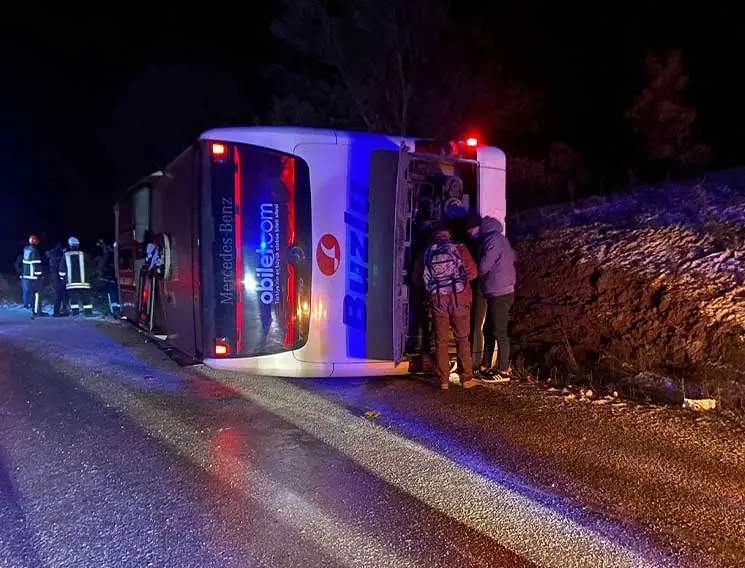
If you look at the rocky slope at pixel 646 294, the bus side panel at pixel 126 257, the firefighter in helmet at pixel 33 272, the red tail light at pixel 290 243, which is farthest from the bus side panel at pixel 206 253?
the firefighter in helmet at pixel 33 272

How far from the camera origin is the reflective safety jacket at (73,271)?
1321 cm

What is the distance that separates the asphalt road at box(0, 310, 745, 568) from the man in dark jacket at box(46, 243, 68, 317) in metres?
8.01

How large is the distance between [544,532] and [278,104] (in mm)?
15044

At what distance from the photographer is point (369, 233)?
5.82m

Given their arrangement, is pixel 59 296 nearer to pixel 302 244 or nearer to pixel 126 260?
pixel 126 260

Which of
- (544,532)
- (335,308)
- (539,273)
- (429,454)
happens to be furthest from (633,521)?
(539,273)

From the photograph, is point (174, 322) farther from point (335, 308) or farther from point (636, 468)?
point (636, 468)

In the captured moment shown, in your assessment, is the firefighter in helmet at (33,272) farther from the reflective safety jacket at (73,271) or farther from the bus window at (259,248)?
the bus window at (259,248)

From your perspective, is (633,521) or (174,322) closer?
(633,521)

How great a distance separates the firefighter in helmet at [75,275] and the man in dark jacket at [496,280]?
965 centimetres

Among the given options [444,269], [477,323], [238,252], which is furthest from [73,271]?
[444,269]

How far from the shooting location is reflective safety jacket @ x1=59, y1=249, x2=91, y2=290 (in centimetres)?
1321

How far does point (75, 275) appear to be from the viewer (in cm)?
1326

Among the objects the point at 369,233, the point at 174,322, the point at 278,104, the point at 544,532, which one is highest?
the point at 278,104
